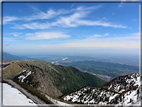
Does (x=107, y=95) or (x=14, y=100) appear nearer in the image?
(x=14, y=100)

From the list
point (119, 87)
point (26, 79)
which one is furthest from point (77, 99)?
point (26, 79)

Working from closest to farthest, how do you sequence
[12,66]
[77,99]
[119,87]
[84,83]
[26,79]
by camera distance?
[77,99] → [119,87] → [26,79] → [12,66] → [84,83]

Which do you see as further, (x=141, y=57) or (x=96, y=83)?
(x=96, y=83)

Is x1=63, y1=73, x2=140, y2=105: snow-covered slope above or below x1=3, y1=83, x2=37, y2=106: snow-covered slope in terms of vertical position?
below

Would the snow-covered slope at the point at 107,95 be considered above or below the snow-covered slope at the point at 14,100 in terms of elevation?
below

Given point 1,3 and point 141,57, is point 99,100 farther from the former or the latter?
point 1,3

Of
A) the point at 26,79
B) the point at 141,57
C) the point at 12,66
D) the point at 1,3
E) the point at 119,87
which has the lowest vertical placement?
the point at 26,79

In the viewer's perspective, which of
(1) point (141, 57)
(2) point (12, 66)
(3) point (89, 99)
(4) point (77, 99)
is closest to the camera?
(1) point (141, 57)

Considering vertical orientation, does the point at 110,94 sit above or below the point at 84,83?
above

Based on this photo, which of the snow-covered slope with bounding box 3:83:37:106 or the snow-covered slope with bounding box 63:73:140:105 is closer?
the snow-covered slope with bounding box 3:83:37:106

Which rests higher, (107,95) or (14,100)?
(14,100)

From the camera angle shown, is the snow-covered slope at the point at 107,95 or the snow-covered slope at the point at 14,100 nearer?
the snow-covered slope at the point at 14,100
